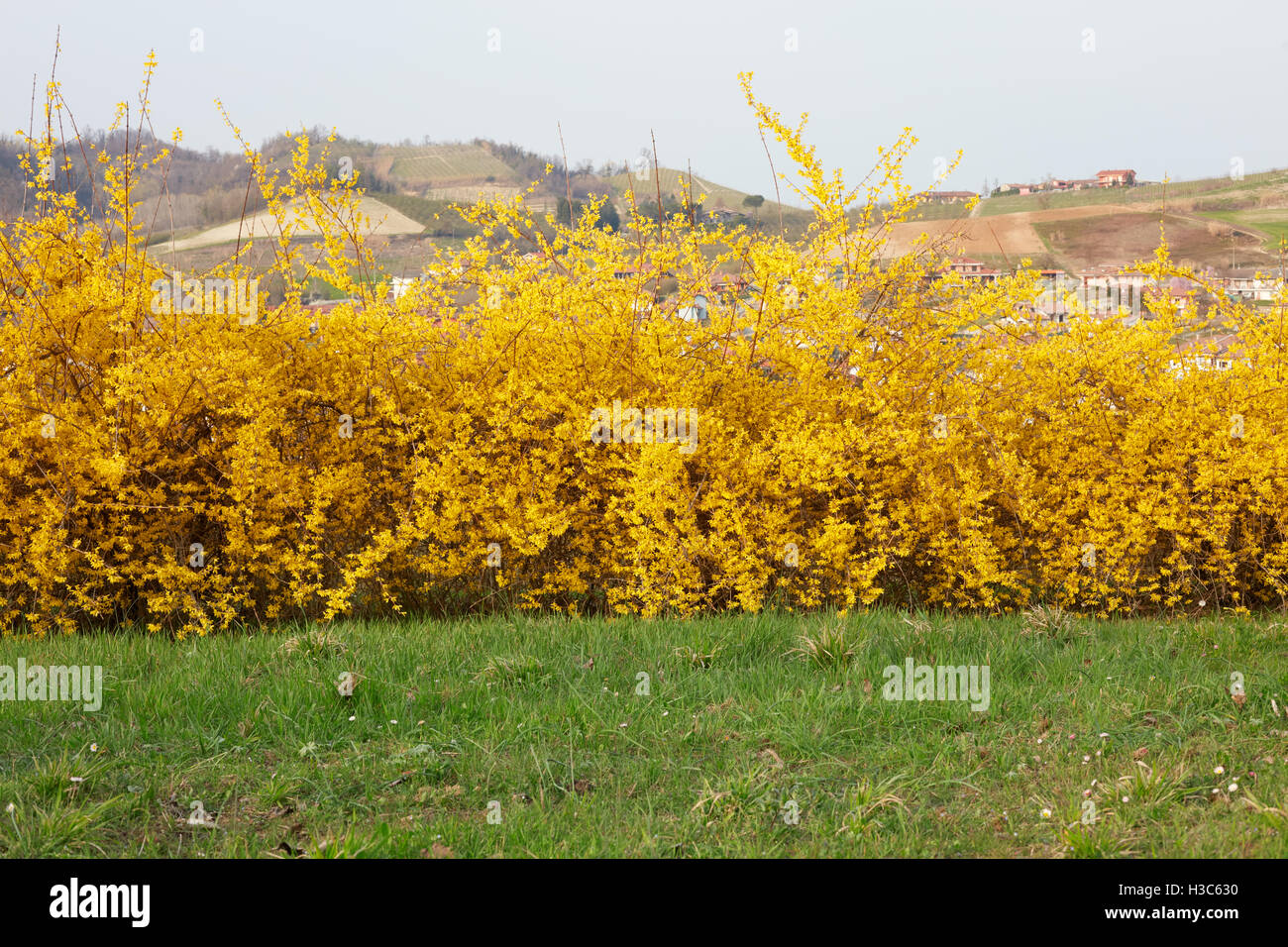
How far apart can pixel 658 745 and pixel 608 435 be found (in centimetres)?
246

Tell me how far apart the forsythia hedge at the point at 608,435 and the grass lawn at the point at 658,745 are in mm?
839

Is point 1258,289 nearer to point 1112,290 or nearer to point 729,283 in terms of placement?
point 1112,290

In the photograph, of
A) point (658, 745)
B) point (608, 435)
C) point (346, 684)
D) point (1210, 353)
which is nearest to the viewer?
point (658, 745)

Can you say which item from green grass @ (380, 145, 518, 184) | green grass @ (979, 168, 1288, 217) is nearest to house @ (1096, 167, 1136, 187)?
green grass @ (979, 168, 1288, 217)

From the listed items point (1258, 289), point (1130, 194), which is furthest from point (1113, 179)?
point (1258, 289)

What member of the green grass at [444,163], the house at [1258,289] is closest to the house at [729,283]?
the house at [1258,289]

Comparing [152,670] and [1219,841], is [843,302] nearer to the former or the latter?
[1219,841]

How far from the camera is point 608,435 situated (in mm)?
5871

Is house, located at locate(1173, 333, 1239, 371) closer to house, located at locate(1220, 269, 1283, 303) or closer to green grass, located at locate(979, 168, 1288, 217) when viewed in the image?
house, located at locate(1220, 269, 1283, 303)

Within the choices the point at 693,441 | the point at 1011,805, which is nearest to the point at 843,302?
the point at 693,441

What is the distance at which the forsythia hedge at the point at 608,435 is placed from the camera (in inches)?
222

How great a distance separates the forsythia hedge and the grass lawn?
839 mm

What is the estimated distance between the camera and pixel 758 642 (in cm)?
475
